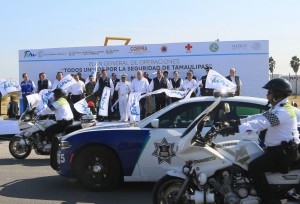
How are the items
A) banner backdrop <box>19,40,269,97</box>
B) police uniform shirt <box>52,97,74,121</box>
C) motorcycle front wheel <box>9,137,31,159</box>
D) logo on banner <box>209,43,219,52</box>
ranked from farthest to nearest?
logo on banner <box>209,43,219,52</box>, banner backdrop <box>19,40,269,97</box>, motorcycle front wheel <box>9,137,31,159</box>, police uniform shirt <box>52,97,74,121</box>

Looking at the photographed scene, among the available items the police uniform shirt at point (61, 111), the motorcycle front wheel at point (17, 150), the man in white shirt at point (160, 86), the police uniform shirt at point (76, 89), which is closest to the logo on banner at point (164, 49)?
the man in white shirt at point (160, 86)

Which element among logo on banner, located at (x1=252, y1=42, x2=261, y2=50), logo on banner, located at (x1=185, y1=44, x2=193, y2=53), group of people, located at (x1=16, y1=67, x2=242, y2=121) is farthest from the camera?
logo on banner, located at (x1=185, y1=44, x2=193, y2=53)

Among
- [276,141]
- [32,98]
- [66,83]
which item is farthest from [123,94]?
[276,141]

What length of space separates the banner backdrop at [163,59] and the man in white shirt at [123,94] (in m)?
1.94

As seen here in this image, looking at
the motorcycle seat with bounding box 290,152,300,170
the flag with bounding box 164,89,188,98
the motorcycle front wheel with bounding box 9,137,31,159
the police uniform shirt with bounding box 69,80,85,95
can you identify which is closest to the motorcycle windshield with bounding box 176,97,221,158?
the motorcycle seat with bounding box 290,152,300,170

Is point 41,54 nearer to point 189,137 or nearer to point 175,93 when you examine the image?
point 175,93

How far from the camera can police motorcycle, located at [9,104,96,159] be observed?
34.8 feet

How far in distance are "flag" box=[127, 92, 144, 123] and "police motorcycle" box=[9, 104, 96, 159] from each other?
463 centimetres

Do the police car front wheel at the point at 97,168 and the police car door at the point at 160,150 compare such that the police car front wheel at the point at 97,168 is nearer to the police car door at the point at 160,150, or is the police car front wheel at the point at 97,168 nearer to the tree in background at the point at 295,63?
the police car door at the point at 160,150

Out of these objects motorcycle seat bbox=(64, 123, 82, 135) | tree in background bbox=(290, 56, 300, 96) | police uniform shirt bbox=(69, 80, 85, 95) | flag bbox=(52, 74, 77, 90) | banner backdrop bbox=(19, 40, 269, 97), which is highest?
tree in background bbox=(290, 56, 300, 96)

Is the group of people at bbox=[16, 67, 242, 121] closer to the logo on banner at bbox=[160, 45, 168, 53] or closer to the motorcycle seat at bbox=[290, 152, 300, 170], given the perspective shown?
the logo on banner at bbox=[160, 45, 168, 53]

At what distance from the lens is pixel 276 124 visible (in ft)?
16.7

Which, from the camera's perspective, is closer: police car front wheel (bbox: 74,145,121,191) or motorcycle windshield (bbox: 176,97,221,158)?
motorcycle windshield (bbox: 176,97,221,158)

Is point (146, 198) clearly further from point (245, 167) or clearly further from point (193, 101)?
point (245, 167)
